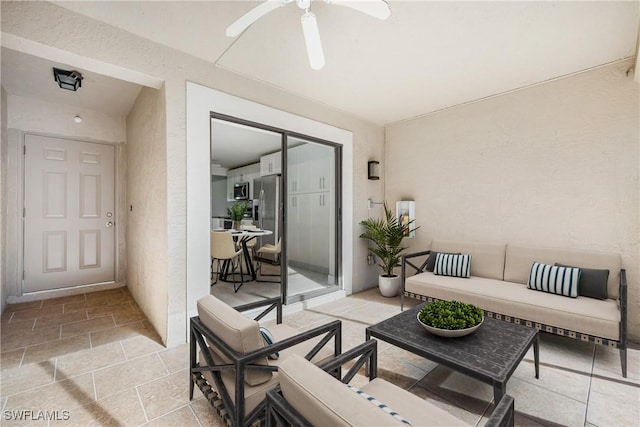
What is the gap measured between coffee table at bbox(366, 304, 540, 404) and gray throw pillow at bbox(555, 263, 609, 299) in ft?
3.53

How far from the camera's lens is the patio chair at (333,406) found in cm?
75

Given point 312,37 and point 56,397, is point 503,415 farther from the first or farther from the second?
point 56,397

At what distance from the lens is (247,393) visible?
4.36ft

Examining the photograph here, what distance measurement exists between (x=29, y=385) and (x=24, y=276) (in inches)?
104

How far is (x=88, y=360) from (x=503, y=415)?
2.93m

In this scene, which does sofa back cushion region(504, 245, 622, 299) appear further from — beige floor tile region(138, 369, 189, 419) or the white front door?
the white front door

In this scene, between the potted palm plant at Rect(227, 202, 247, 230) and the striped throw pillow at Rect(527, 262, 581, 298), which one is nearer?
the striped throw pillow at Rect(527, 262, 581, 298)

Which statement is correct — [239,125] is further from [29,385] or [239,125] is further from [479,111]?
[479,111]

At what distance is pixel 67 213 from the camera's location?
4051 mm

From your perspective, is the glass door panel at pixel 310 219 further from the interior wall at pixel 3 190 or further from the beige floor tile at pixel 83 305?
the interior wall at pixel 3 190

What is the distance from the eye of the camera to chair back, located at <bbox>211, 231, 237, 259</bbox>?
3.88 meters

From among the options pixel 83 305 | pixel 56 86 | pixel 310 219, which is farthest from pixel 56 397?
pixel 56 86

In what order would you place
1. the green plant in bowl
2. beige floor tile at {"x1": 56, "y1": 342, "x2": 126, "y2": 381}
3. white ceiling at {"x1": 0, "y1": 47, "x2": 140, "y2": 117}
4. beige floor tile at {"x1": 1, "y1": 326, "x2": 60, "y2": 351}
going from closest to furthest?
the green plant in bowl
beige floor tile at {"x1": 56, "y1": 342, "x2": 126, "y2": 381}
beige floor tile at {"x1": 1, "y1": 326, "x2": 60, "y2": 351}
white ceiling at {"x1": 0, "y1": 47, "x2": 140, "y2": 117}

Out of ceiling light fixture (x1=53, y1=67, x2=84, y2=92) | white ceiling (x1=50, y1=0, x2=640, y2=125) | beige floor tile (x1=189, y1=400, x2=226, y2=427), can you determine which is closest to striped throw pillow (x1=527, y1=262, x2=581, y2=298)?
white ceiling (x1=50, y1=0, x2=640, y2=125)
